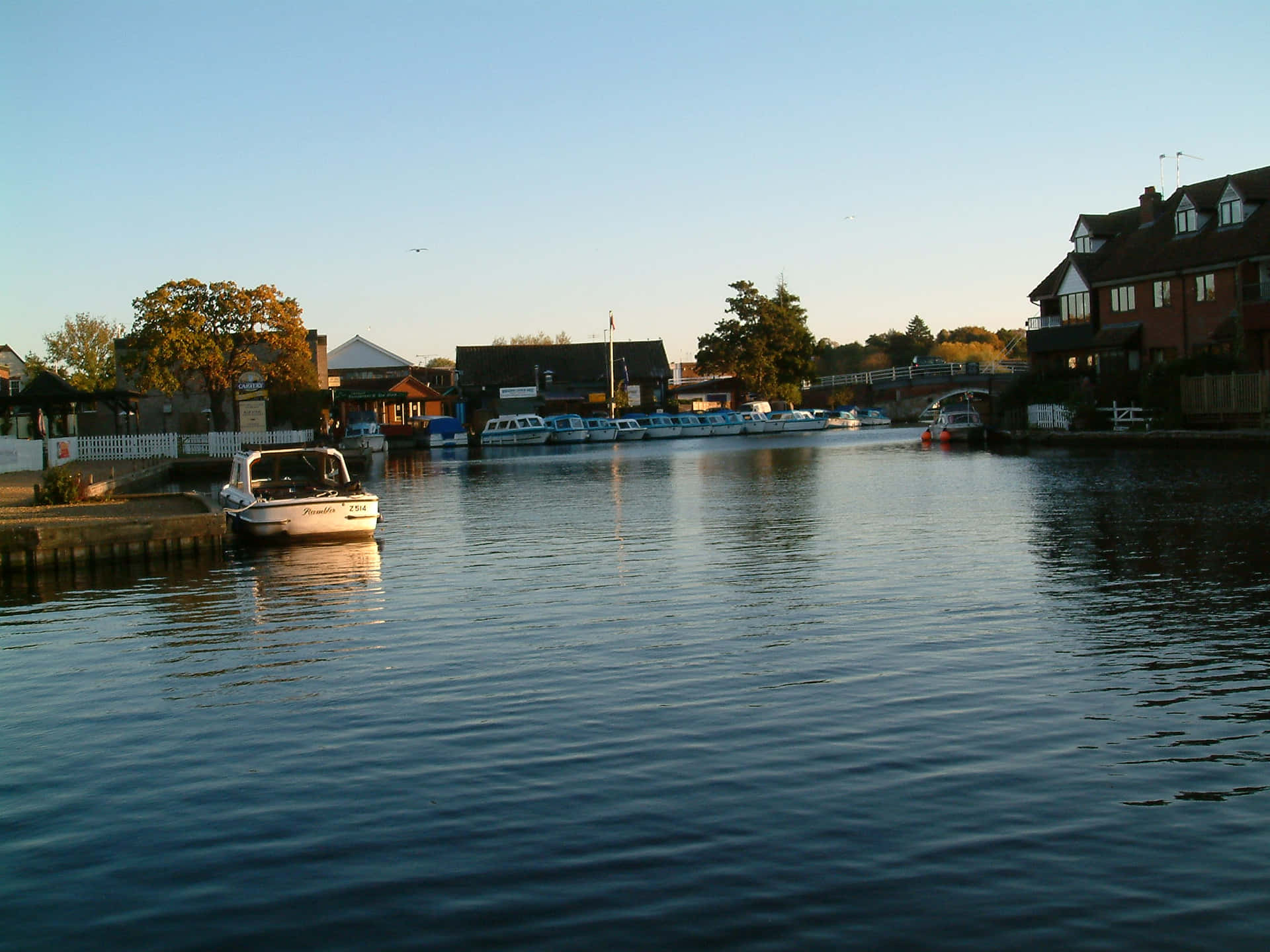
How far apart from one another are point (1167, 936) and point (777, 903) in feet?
6.66

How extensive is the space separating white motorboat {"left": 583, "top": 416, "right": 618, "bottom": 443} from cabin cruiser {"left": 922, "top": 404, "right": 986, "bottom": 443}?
30.6 metres

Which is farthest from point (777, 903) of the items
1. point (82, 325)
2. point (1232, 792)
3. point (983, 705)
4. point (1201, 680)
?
point (82, 325)

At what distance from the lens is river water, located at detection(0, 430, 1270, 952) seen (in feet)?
22.3

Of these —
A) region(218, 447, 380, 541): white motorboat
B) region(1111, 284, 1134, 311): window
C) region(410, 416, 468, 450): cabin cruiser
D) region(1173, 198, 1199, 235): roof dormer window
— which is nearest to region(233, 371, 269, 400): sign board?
region(410, 416, 468, 450): cabin cruiser

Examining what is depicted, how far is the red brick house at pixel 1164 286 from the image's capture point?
58.5 metres

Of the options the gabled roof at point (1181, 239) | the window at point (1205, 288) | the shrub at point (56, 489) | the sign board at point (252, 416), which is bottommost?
the shrub at point (56, 489)

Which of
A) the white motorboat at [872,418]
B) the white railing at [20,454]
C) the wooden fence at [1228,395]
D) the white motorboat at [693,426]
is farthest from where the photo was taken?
the white motorboat at [872,418]

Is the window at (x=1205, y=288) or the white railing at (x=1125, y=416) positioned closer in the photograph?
the white railing at (x=1125, y=416)

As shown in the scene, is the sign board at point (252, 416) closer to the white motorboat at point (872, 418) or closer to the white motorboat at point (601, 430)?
the white motorboat at point (601, 430)

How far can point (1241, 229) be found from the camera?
60.3 meters

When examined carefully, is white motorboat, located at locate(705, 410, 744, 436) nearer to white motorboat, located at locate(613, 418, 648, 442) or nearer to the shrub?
white motorboat, located at locate(613, 418, 648, 442)

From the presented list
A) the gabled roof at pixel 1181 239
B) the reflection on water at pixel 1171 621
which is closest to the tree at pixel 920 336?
the gabled roof at pixel 1181 239

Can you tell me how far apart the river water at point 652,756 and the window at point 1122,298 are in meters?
51.5

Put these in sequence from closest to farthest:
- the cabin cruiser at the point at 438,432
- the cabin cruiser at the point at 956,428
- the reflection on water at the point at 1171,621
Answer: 1. the reflection on water at the point at 1171,621
2. the cabin cruiser at the point at 956,428
3. the cabin cruiser at the point at 438,432
